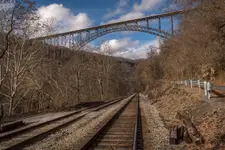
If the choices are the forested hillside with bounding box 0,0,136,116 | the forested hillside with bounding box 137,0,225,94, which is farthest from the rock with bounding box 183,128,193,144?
the forested hillside with bounding box 0,0,136,116

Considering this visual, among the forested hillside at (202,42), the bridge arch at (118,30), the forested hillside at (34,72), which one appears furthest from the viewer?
the bridge arch at (118,30)

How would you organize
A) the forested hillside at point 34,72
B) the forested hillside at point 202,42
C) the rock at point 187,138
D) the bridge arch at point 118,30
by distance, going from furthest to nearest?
1. the bridge arch at point 118,30
2. the forested hillside at point 34,72
3. the forested hillside at point 202,42
4. the rock at point 187,138

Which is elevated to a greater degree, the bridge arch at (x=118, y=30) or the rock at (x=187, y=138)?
the bridge arch at (x=118, y=30)

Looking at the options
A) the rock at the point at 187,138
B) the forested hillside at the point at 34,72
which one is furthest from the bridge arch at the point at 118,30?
the rock at the point at 187,138

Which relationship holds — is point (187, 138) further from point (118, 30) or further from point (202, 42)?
point (118, 30)

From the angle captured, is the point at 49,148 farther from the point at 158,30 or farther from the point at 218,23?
the point at 158,30

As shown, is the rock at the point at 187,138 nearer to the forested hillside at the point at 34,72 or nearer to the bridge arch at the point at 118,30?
the forested hillside at the point at 34,72

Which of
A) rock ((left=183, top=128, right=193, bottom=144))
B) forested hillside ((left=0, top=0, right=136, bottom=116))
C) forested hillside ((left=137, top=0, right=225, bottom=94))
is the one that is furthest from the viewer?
forested hillside ((left=0, top=0, right=136, bottom=116))

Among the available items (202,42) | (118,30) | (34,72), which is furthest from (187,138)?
(118,30)

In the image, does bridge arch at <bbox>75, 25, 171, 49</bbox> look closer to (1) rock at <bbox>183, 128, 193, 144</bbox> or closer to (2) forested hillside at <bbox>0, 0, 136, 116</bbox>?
(2) forested hillside at <bbox>0, 0, 136, 116</bbox>

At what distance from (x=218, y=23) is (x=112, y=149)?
34.7ft

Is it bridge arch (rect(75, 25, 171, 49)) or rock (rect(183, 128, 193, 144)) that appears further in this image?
bridge arch (rect(75, 25, 171, 49))

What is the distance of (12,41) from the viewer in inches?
659

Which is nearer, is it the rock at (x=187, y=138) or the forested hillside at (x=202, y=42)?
the rock at (x=187, y=138)
